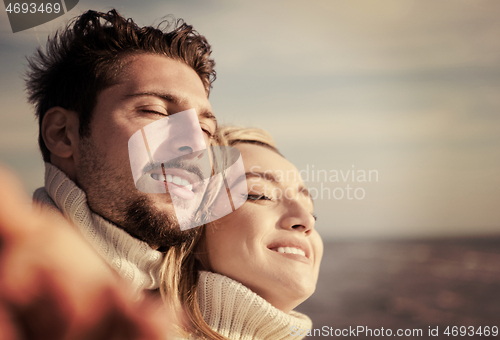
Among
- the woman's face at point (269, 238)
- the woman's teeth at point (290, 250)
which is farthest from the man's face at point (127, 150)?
the woman's teeth at point (290, 250)

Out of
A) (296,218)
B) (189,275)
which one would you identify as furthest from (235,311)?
(296,218)

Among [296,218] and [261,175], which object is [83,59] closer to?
[261,175]

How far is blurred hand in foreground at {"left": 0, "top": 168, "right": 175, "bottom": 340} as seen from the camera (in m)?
0.33

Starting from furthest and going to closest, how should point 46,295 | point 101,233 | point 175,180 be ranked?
1. point 175,180
2. point 101,233
3. point 46,295

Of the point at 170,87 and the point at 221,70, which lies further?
the point at 221,70

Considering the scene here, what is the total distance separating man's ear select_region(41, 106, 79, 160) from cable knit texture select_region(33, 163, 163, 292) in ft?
0.16

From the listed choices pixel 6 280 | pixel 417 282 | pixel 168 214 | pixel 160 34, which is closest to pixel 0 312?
pixel 6 280

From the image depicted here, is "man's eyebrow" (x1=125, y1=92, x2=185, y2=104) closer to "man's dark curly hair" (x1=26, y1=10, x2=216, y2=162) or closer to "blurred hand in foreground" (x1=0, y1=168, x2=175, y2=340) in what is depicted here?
"man's dark curly hair" (x1=26, y1=10, x2=216, y2=162)

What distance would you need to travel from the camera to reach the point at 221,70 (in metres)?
1.13

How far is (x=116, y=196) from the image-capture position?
92 cm

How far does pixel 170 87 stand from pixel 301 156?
46 centimetres

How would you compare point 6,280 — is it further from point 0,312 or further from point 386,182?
point 386,182

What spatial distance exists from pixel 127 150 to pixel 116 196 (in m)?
0.12

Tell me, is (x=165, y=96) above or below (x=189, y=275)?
above
